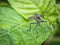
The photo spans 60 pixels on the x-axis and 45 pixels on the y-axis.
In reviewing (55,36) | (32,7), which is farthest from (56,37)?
(32,7)

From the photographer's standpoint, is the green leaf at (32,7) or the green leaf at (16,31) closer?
the green leaf at (16,31)

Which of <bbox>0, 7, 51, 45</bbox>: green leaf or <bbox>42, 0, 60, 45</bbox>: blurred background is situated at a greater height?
<bbox>0, 7, 51, 45</bbox>: green leaf

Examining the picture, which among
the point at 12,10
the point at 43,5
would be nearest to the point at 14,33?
A: the point at 12,10

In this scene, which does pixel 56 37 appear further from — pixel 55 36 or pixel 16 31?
pixel 16 31

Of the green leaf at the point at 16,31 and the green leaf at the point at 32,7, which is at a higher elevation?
the green leaf at the point at 32,7

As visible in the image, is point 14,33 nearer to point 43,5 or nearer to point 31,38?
point 31,38
